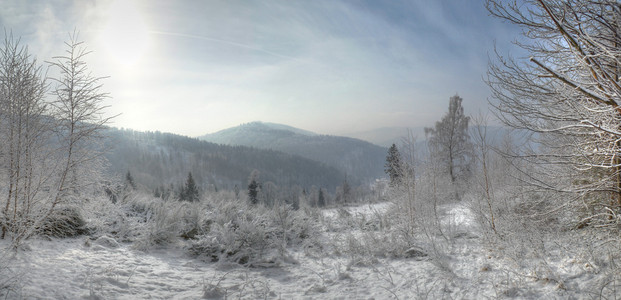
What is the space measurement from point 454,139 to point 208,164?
95.5m

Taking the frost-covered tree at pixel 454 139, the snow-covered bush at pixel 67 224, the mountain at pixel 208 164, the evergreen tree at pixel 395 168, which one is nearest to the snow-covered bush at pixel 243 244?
the snow-covered bush at pixel 67 224

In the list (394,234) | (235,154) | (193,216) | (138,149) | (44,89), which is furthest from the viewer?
(235,154)

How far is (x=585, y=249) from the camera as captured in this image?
4.71 metres

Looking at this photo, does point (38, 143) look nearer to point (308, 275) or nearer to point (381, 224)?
point (308, 275)

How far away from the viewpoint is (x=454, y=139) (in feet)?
64.3

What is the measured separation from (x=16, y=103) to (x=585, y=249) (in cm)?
1138

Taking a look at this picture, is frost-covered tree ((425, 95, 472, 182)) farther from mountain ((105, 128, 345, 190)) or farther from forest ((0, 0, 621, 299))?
mountain ((105, 128, 345, 190))

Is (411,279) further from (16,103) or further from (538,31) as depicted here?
(16,103)

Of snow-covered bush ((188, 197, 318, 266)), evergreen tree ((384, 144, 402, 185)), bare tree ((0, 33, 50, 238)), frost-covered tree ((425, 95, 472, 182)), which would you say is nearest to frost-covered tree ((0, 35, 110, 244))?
bare tree ((0, 33, 50, 238))

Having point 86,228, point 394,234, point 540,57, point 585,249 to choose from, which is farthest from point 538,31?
point 86,228

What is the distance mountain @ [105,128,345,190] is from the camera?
92312 mm

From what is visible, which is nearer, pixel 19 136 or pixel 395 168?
pixel 19 136

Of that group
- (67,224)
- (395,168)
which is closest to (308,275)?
(395,168)

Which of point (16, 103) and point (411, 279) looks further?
point (16, 103)
